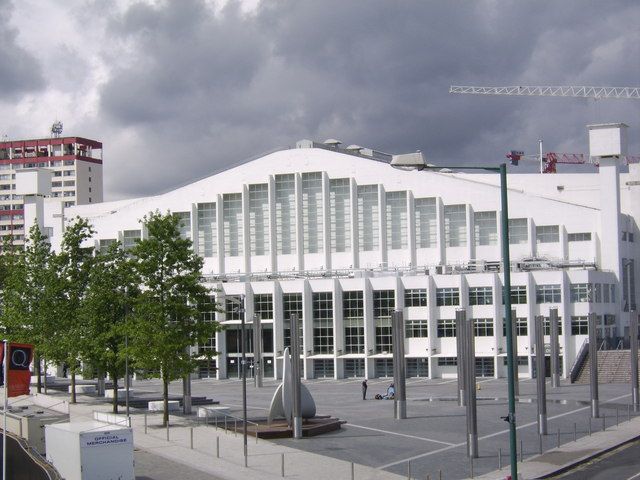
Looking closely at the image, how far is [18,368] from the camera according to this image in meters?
32.9

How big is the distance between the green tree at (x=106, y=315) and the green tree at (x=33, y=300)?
5.61 metres

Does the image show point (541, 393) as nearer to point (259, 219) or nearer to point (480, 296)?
point (480, 296)

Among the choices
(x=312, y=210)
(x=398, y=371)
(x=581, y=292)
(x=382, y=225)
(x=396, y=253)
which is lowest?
(x=398, y=371)

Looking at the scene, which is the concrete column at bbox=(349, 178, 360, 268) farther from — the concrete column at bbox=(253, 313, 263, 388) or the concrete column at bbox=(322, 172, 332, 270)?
the concrete column at bbox=(253, 313, 263, 388)

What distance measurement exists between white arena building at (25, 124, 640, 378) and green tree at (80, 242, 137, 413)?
112 feet

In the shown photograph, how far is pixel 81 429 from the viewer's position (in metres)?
34.7

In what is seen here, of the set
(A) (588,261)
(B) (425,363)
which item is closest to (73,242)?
(B) (425,363)

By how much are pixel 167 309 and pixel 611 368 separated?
47.2 m

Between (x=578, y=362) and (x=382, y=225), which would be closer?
(x=578, y=362)

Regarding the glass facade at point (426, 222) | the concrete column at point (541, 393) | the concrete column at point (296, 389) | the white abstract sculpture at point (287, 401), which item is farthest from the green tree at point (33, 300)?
the glass facade at point (426, 222)

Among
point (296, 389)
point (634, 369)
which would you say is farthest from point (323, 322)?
point (296, 389)

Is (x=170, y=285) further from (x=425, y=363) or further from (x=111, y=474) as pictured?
(x=425, y=363)

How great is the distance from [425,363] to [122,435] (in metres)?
65.4

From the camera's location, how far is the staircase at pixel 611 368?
279 feet
